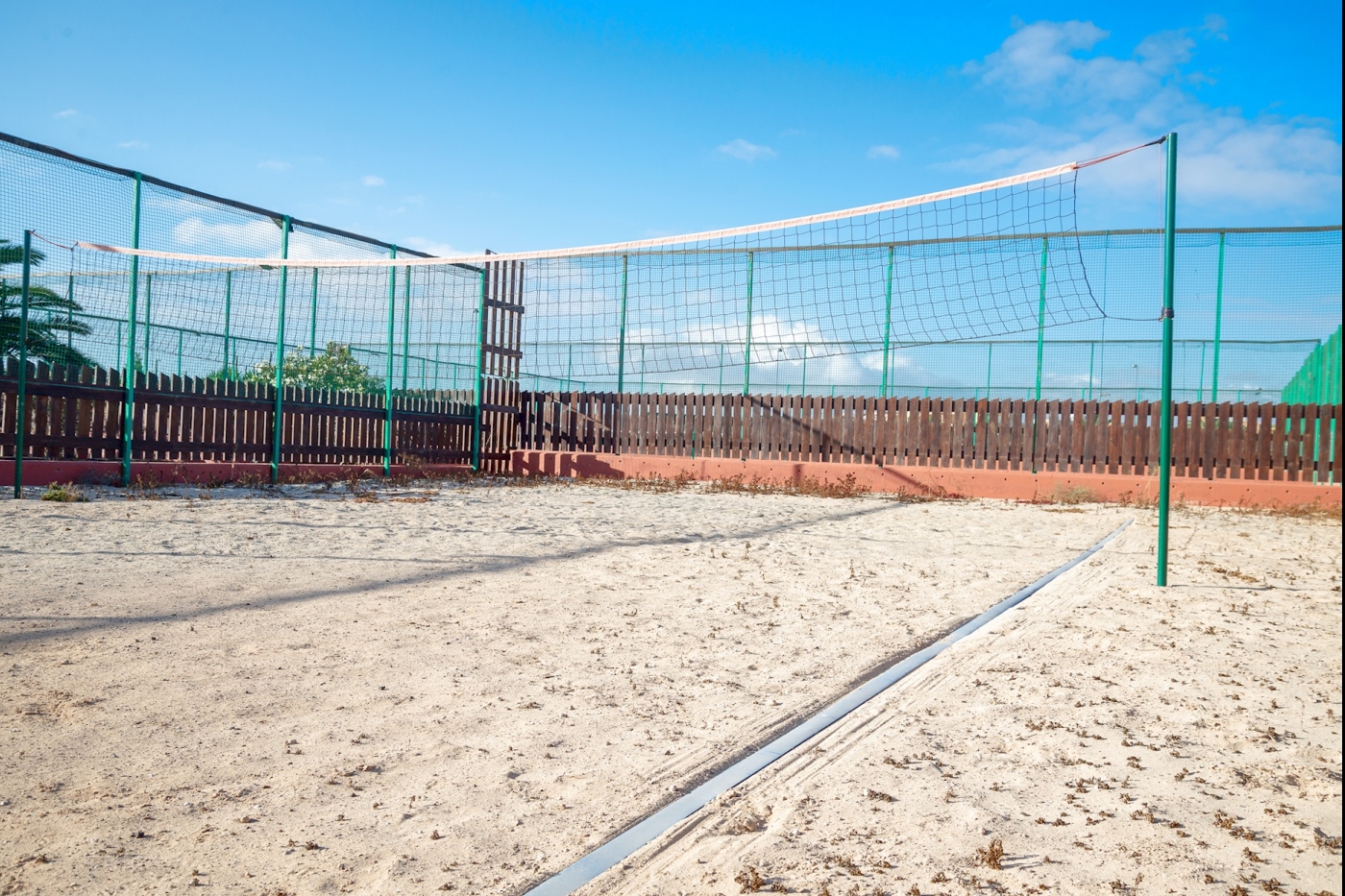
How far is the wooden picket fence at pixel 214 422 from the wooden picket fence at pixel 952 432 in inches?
87.1

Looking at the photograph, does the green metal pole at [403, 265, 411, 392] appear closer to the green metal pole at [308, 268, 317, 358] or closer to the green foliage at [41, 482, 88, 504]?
the green metal pole at [308, 268, 317, 358]

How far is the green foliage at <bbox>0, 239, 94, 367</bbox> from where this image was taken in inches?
428

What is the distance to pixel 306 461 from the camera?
13.1 meters

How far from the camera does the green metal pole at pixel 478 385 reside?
15.5 metres

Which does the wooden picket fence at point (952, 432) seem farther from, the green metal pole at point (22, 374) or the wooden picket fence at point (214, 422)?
the green metal pole at point (22, 374)

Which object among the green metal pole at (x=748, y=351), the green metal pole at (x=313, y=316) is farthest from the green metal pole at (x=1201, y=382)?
the green metal pole at (x=313, y=316)

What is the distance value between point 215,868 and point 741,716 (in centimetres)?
159

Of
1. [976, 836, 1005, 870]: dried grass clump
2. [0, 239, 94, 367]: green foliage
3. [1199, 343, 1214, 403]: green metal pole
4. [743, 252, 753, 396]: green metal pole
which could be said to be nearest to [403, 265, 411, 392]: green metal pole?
[0, 239, 94, 367]: green foliage

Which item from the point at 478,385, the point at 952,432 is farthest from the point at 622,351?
the point at 952,432

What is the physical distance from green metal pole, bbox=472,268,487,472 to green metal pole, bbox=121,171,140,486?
5817 millimetres

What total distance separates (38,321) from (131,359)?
8.29ft

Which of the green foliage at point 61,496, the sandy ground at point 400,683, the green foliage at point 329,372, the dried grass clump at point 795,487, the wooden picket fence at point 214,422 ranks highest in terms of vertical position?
the green foliage at point 329,372

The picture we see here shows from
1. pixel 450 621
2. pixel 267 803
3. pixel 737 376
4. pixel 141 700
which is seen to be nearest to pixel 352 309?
pixel 737 376

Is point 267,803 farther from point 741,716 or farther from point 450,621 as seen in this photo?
point 450,621
